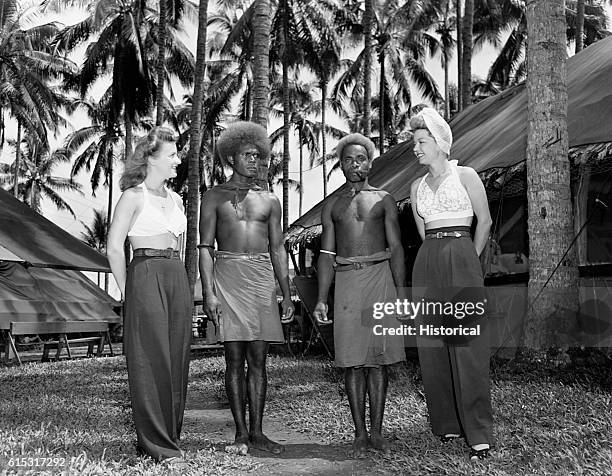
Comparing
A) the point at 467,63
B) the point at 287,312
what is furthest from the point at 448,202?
the point at 467,63

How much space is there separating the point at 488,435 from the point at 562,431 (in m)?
0.60

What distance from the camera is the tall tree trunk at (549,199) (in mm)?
6625

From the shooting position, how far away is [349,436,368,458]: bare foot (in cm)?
452

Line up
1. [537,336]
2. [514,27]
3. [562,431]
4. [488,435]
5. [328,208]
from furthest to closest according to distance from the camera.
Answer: [514,27] → [537,336] → [328,208] → [562,431] → [488,435]

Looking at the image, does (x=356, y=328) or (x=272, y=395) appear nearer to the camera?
(x=356, y=328)

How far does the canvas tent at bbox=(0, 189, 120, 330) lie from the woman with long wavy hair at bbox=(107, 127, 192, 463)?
8.15m

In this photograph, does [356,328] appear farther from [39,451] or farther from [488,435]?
[39,451]

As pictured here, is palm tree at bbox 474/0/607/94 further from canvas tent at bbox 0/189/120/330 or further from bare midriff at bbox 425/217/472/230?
bare midriff at bbox 425/217/472/230

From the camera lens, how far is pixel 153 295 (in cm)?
422

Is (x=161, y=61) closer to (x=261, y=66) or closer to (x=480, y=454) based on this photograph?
(x=261, y=66)

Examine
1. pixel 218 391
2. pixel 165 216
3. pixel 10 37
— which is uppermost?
pixel 10 37

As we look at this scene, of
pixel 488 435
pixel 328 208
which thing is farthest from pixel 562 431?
pixel 328 208

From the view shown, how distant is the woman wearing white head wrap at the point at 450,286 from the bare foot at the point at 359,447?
0.45 meters

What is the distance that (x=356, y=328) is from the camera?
4664 mm
